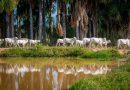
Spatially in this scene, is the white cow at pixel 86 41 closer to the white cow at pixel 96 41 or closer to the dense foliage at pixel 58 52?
the white cow at pixel 96 41

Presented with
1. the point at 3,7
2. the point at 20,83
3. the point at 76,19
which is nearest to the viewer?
the point at 20,83

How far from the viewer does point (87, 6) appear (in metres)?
52.0

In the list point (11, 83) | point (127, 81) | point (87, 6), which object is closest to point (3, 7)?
point (87, 6)

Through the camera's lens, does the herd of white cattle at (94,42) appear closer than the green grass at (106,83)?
No

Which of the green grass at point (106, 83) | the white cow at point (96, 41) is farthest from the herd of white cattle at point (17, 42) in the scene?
the green grass at point (106, 83)

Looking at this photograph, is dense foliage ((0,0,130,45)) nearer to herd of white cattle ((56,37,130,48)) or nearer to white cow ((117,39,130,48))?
herd of white cattle ((56,37,130,48))

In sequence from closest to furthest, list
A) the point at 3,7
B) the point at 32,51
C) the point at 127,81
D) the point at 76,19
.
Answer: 1. the point at 127,81
2. the point at 32,51
3. the point at 3,7
4. the point at 76,19

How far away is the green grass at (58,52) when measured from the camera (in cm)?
3328

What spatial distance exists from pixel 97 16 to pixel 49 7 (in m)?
6.28

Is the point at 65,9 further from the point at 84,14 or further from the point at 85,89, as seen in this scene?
the point at 85,89

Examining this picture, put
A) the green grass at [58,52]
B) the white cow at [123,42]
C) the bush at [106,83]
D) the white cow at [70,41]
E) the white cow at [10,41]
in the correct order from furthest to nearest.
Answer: the white cow at [10,41]
the white cow at [70,41]
the white cow at [123,42]
the green grass at [58,52]
the bush at [106,83]

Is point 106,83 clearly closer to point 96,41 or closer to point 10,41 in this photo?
point 96,41

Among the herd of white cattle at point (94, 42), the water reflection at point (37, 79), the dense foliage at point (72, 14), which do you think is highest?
the dense foliage at point (72, 14)

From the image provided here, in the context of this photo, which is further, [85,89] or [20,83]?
[20,83]
